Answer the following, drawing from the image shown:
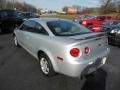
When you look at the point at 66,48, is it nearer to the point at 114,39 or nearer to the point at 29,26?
the point at 29,26

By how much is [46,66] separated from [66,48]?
42.5 inches

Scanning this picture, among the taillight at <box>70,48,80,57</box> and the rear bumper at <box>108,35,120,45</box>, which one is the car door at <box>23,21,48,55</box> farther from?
the rear bumper at <box>108,35,120,45</box>

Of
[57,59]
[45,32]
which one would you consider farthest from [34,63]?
[57,59]

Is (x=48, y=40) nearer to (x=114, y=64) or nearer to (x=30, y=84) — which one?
(x=30, y=84)

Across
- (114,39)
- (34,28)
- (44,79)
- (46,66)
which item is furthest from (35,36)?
(114,39)

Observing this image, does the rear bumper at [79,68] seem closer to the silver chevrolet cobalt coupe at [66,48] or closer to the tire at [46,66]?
the silver chevrolet cobalt coupe at [66,48]

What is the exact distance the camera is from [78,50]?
3.92m

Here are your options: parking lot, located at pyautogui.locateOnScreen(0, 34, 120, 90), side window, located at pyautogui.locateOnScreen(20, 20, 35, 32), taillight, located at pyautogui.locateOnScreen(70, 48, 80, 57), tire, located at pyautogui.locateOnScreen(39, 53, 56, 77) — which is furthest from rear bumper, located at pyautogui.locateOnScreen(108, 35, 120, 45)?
taillight, located at pyautogui.locateOnScreen(70, 48, 80, 57)

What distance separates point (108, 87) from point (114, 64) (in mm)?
1821

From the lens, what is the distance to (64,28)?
499 cm

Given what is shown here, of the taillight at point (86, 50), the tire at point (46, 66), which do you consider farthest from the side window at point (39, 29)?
the taillight at point (86, 50)

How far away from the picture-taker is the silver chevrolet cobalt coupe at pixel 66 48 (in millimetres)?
3939

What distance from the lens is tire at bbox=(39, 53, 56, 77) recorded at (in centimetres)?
450

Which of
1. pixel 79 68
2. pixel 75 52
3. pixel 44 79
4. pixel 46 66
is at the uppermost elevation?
pixel 75 52
